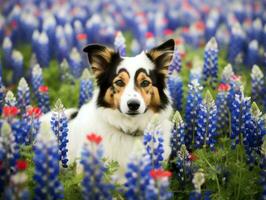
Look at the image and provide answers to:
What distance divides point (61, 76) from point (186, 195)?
439 cm

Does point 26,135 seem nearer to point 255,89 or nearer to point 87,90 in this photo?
point 87,90

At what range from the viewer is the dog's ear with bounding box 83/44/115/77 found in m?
5.69

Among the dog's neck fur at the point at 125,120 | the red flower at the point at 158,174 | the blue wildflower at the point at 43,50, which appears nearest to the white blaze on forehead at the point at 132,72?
the dog's neck fur at the point at 125,120

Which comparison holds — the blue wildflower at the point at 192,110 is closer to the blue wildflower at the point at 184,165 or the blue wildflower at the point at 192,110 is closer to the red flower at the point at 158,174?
the blue wildflower at the point at 184,165

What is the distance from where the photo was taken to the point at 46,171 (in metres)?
4.06

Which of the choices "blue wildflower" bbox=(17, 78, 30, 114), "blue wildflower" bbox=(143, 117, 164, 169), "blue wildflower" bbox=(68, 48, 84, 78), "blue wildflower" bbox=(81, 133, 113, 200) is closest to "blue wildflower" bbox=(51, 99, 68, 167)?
"blue wildflower" bbox=(143, 117, 164, 169)

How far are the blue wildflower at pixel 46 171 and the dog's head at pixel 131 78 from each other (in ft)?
4.56

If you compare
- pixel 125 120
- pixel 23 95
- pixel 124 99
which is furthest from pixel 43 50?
pixel 124 99

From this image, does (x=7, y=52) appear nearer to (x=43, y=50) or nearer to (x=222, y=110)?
(x=43, y=50)

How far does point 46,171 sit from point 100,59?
2.05 m

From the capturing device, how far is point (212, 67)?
7.85 m

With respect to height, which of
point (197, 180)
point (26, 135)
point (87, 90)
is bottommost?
point (197, 180)

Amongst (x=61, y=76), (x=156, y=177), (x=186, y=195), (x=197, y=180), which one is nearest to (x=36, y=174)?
(x=156, y=177)

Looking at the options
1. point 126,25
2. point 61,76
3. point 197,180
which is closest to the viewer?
point 197,180
